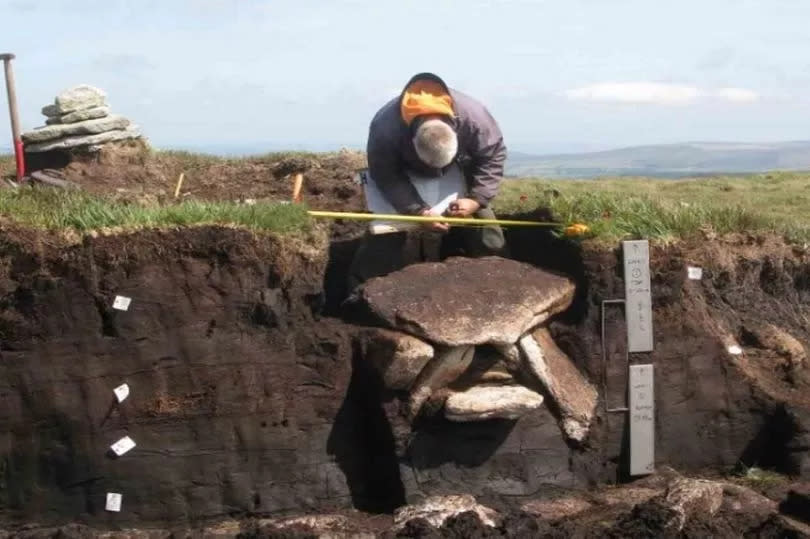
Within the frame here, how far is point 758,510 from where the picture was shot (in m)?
7.00

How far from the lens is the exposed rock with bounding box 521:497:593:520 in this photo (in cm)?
716

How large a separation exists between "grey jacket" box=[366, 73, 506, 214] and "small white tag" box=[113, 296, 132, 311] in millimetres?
1964

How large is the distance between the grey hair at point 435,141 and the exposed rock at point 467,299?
0.71 m

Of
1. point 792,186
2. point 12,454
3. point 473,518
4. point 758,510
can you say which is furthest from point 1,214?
point 792,186

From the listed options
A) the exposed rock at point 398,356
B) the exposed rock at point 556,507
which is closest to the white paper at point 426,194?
the exposed rock at point 398,356

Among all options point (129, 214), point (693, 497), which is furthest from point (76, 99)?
point (693, 497)

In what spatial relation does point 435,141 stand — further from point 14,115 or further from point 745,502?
point 14,115

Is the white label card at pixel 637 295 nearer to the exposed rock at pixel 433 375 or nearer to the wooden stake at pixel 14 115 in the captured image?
the exposed rock at pixel 433 375

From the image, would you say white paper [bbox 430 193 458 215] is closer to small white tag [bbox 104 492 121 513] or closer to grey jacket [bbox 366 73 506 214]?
grey jacket [bbox 366 73 506 214]

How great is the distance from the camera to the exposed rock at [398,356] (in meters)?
7.09

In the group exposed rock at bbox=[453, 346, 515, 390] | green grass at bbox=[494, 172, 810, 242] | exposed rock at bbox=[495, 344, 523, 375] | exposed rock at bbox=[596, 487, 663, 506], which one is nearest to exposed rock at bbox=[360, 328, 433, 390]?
exposed rock at bbox=[453, 346, 515, 390]

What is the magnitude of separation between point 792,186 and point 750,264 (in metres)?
6.02

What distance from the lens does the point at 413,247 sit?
26.7 ft

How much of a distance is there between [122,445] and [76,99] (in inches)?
227
